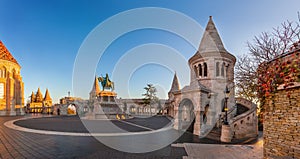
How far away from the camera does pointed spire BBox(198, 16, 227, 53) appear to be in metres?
16.4

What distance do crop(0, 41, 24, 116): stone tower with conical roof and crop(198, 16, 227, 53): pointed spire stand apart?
40736 millimetres

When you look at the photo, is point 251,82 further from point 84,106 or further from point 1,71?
point 1,71

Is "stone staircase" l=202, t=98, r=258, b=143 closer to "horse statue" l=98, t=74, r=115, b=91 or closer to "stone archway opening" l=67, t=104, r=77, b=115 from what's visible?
"horse statue" l=98, t=74, r=115, b=91

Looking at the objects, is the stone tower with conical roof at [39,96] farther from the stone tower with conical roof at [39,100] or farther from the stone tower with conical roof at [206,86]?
the stone tower with conical roof at [206,86]

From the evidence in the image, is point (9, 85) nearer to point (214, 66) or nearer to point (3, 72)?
point (3, 72)

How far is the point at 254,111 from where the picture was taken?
39.4ft

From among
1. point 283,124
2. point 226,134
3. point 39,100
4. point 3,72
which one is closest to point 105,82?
point 226,134

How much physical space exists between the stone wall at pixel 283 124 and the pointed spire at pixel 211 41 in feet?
37.6

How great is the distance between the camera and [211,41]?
16.7 metres

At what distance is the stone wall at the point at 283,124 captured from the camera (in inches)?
182

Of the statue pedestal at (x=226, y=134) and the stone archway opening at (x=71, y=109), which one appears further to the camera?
the stone archway opening at (x=71, y=109)

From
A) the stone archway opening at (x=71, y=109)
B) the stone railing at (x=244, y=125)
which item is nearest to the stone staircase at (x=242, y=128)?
the stone railing at (x=244, y=125)

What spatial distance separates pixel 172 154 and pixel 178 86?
2763cm

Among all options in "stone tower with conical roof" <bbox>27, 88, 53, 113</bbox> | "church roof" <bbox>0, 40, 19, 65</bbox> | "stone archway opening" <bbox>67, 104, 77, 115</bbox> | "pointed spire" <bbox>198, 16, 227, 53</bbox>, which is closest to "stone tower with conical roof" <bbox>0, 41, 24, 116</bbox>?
"church roof" <bbox>0, 40, 19, 65</bbox>
